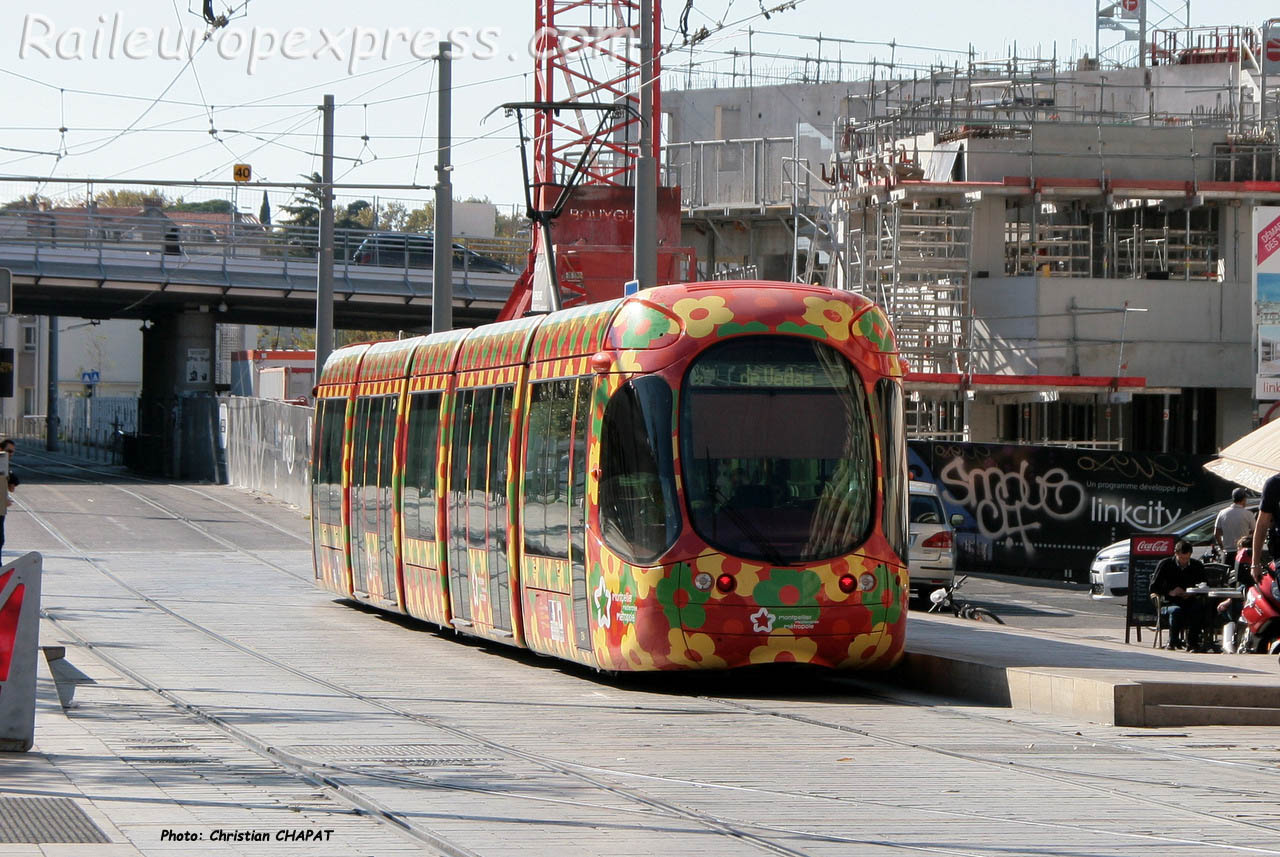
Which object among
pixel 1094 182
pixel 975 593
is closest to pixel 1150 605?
pixel 975 593

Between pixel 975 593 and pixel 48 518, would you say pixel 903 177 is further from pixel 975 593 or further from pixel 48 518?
pixel 48 518

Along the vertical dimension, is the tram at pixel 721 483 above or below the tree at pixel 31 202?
below

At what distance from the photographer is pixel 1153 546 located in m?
19.7

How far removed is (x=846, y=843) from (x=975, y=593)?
69.9 feet

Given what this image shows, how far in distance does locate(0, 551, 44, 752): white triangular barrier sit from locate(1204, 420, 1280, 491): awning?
10.8 metres

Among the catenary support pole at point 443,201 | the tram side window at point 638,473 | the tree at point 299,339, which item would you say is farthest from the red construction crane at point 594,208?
the tree at point 299,339

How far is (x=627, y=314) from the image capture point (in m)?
14.0

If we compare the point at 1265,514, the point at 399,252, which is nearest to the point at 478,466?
the point at 1265,514

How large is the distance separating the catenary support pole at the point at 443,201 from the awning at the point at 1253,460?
54.0ft

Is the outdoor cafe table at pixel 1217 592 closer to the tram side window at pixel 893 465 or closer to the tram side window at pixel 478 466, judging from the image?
the tram side window at pixel 893 465

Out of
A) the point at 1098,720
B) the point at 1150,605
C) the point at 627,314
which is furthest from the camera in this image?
the point at 1150,605

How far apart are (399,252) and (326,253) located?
2049 centimetres

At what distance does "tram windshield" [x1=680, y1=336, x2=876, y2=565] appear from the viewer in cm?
1343

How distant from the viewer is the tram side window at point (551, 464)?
→ 14539mm
